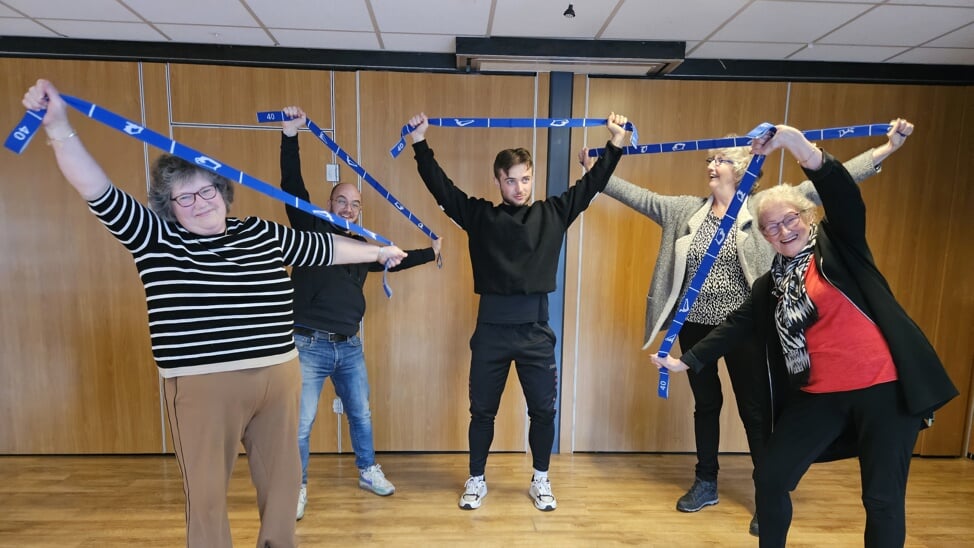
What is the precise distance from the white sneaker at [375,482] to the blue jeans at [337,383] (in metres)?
0.04

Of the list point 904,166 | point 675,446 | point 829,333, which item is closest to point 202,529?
point 829,333

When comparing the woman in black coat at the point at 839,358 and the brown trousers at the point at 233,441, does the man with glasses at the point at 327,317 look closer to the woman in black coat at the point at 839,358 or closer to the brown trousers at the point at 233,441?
the brown trousers at the point at 233,441

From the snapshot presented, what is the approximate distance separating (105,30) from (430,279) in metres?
2.18

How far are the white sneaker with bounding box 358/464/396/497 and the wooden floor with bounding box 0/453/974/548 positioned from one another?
40mm

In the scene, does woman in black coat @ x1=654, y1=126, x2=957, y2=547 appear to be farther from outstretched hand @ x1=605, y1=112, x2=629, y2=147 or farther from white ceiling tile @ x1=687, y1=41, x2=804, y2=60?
white ceiling tile @ x1=687, y1=41, x2=804, y2=60

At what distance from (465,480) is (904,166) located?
3.24 meters

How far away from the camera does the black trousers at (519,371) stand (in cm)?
250

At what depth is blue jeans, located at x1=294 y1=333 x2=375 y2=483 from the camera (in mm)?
2559

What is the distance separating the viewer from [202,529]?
1.63 meters

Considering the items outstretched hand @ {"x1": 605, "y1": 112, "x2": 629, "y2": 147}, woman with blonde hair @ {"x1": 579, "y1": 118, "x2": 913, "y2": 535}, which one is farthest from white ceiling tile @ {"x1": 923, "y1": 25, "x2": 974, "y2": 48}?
outstretched hand @ {"x1": 605, "y1": 112, "x2": 629, "y2": 147}

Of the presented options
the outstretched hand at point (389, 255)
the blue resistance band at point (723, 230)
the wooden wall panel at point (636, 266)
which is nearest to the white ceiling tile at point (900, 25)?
the wooden wall panel at point (636, 266)

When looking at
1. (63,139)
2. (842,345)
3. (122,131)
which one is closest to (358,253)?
(122,131)

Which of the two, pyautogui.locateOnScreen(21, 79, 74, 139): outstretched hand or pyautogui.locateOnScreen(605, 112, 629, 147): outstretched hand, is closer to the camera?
pyautogui.locateOnScreen(21, 79, 74, 139): outstretched hand

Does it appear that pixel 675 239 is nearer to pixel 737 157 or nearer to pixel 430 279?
pixel 737 157
